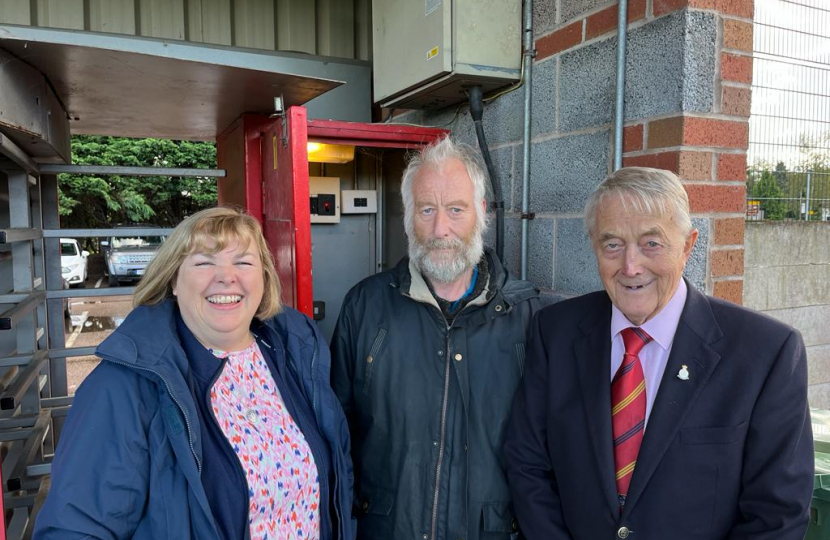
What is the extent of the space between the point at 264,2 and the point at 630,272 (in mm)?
3407

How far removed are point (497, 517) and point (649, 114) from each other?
1467 mm

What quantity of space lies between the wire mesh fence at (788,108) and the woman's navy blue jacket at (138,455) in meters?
3.44

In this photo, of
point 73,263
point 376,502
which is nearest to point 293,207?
point 376,502

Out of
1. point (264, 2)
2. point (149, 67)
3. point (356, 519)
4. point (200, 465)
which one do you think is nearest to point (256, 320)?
point (200, 465)

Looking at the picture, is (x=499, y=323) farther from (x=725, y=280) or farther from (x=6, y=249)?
(x=6, y=249)

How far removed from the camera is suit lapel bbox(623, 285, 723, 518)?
1.46 m

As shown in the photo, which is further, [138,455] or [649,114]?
[649,114]

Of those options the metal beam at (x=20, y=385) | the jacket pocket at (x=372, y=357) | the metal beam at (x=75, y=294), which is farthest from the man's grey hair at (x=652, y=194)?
the metal beam at (x=20, y=385)

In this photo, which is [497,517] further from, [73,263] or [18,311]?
[73,263]

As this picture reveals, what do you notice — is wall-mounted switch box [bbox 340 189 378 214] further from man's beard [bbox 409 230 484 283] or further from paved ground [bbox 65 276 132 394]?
paved ground [bbox 65 276 132 394]

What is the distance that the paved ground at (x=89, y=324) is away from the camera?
8492 millimetres

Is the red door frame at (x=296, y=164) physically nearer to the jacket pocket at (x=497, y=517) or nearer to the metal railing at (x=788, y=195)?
the jacket pocket at (x=497, y=517)

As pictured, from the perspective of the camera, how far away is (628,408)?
1.59 metres

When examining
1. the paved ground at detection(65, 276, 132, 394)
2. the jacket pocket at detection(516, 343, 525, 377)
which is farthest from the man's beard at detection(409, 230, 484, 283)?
the paved ground at detection(65, 276, 132, 394)
